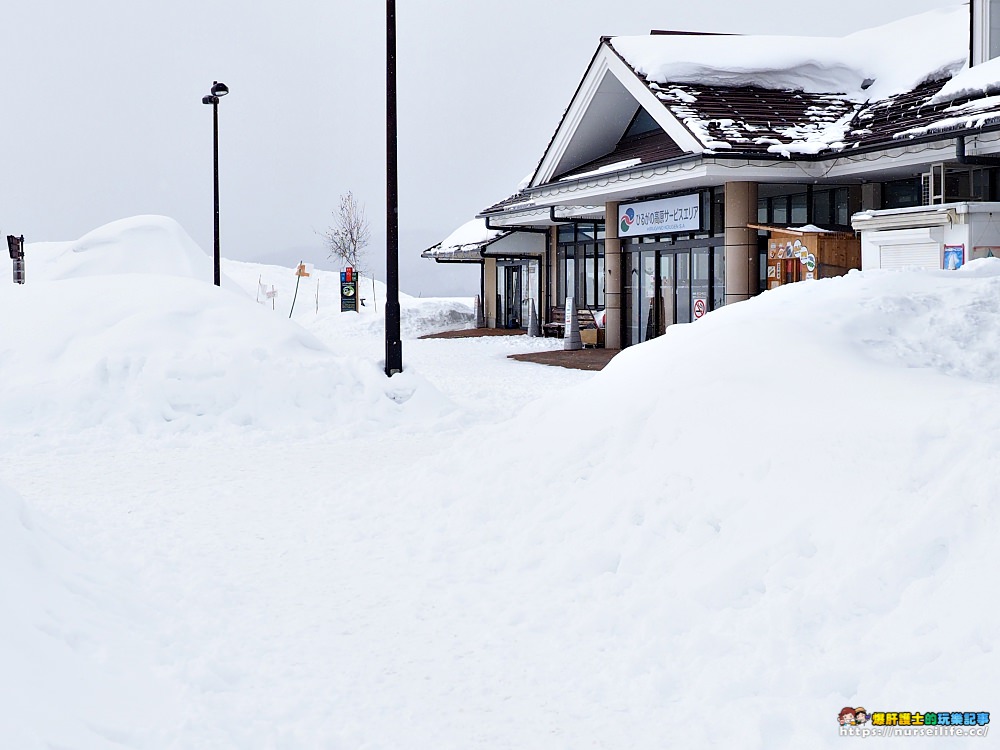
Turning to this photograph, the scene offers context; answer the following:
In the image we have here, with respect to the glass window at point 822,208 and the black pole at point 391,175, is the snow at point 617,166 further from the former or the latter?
the black pole at point 391,175

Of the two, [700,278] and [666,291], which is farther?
[666,291]

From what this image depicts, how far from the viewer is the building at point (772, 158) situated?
1587 cm

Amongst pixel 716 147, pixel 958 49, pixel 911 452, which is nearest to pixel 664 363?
pixel 911 452

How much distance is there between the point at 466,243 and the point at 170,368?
26.0m

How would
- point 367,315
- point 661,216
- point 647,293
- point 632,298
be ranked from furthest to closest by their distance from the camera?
1. point 367,315
2. point 632,298
3. point 647,293
4. point 661,216

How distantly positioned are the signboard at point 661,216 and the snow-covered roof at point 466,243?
10.1 m

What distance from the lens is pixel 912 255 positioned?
50.1 ft

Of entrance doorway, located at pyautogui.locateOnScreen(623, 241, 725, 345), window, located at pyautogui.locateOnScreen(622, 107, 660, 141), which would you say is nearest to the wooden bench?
entrance doorway, located at pyautogui.locateOnScreen(623, 241, 725, 345)

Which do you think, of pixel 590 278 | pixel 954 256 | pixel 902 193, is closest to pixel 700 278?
pixel 902 193

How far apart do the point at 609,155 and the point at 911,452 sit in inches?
818

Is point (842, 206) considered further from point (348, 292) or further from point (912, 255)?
point (348, 292)

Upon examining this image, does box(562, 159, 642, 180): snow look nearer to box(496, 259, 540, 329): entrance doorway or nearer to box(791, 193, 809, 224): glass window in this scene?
box(791, 193, 809, 224): glass window

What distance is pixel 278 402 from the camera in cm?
1266

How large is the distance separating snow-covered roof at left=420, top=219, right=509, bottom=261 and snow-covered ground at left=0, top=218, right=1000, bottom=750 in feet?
86.0
